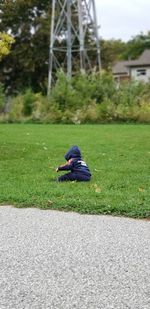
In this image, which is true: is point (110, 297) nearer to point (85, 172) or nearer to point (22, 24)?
point (85, 172)

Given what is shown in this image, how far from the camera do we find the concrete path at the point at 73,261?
3598 millimetres

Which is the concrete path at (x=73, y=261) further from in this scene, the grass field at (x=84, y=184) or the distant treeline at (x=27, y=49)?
the distant treeline at (x=27, y=49)

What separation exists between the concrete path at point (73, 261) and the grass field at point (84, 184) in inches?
18.8

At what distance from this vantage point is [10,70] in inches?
1599

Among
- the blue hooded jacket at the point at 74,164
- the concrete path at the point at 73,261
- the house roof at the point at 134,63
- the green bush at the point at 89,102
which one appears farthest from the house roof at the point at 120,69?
the concrete path at the point at 73,261

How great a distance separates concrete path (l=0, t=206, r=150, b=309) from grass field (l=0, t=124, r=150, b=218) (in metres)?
0.48

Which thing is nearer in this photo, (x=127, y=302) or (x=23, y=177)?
(x=127, y=302)

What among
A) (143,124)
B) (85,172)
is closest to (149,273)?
(85,172)

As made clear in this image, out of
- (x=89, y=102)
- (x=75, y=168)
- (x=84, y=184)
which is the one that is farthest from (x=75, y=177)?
(x=89, y=102)

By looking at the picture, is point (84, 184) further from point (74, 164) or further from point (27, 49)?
point (27, 49)

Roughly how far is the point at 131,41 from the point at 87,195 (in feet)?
279

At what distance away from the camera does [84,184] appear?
26.1ft

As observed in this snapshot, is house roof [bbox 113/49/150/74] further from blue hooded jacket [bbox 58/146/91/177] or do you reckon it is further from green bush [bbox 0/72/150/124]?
blue hooded jacket [bbox 58/146/91/177]

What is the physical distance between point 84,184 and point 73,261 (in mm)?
3608
